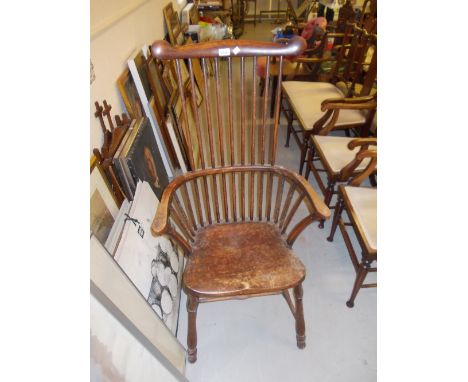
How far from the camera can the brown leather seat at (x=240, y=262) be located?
1109 mm

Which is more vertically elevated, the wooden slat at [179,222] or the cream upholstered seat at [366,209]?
the wooden slat at [179,222]

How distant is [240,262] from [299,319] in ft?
1.30

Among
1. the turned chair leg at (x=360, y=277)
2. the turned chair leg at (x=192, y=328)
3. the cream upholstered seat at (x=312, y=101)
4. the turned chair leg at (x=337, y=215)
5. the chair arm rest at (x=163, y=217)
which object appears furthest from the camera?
the cream upholstered seat at (x=312, y=101)

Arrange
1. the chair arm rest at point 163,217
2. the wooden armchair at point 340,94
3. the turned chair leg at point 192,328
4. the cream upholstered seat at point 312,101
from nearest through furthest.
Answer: the chair arm rest at point 163,217 < the turned chair leg at point 192,328 < the wooden armchair at point 340,94 < the cream upholstered seat at point 312,101

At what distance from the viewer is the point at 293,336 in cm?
143

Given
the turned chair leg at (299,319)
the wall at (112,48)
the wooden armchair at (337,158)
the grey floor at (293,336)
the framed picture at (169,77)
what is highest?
the wall at (112,48)

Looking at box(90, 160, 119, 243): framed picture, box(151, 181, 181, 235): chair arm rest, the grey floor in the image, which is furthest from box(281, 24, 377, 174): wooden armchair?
box(90, 160, 119, 243): framed picture

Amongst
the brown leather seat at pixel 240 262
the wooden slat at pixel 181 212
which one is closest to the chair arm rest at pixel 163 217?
the wooden slat at pixel 181 212

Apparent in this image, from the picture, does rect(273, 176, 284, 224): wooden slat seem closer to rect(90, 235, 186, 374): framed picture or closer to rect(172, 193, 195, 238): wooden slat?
rect(172, 193, 195, 238): wooden slat

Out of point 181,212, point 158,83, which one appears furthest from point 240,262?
point 158,83

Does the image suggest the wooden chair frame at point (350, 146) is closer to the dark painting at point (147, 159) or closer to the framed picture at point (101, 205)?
the dark painting at point (147, 159)

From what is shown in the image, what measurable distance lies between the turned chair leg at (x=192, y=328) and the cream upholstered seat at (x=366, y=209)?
77 cm
